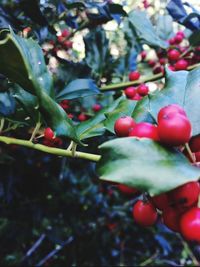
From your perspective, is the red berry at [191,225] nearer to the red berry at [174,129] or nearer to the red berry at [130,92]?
the red berry at [174,129]

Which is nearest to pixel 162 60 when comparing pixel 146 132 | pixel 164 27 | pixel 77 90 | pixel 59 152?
pixel 164 27

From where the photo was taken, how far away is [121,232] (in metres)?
2.41

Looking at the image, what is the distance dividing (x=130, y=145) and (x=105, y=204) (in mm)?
1824

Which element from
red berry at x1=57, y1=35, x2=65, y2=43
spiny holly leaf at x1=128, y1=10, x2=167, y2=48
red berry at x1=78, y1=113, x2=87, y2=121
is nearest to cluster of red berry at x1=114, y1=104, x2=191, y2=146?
red berry at x1=78, y1=113, x2=87, y2=121

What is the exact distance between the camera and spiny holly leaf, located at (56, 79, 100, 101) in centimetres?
96

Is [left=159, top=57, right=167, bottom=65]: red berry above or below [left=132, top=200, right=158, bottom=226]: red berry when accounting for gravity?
below

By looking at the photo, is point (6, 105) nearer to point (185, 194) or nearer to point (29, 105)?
point (29, 105)

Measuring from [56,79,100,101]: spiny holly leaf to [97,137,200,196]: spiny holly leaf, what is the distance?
0.50 meters

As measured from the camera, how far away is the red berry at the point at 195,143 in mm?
534

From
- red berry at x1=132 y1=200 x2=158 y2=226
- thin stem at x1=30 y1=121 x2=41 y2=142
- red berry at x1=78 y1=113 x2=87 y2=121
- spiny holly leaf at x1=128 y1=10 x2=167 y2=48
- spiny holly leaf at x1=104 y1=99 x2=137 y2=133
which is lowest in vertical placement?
red berry at x1=78 y1=113 x2=87 y2=121

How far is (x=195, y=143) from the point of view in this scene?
54 centimetres

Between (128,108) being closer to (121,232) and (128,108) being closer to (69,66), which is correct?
(69,66)

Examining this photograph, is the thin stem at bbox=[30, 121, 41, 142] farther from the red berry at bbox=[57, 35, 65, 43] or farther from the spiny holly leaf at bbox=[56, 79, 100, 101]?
the red berry at bbox=[57, 35, 65, 43]

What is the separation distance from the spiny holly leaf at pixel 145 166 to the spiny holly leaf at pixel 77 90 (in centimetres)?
50
